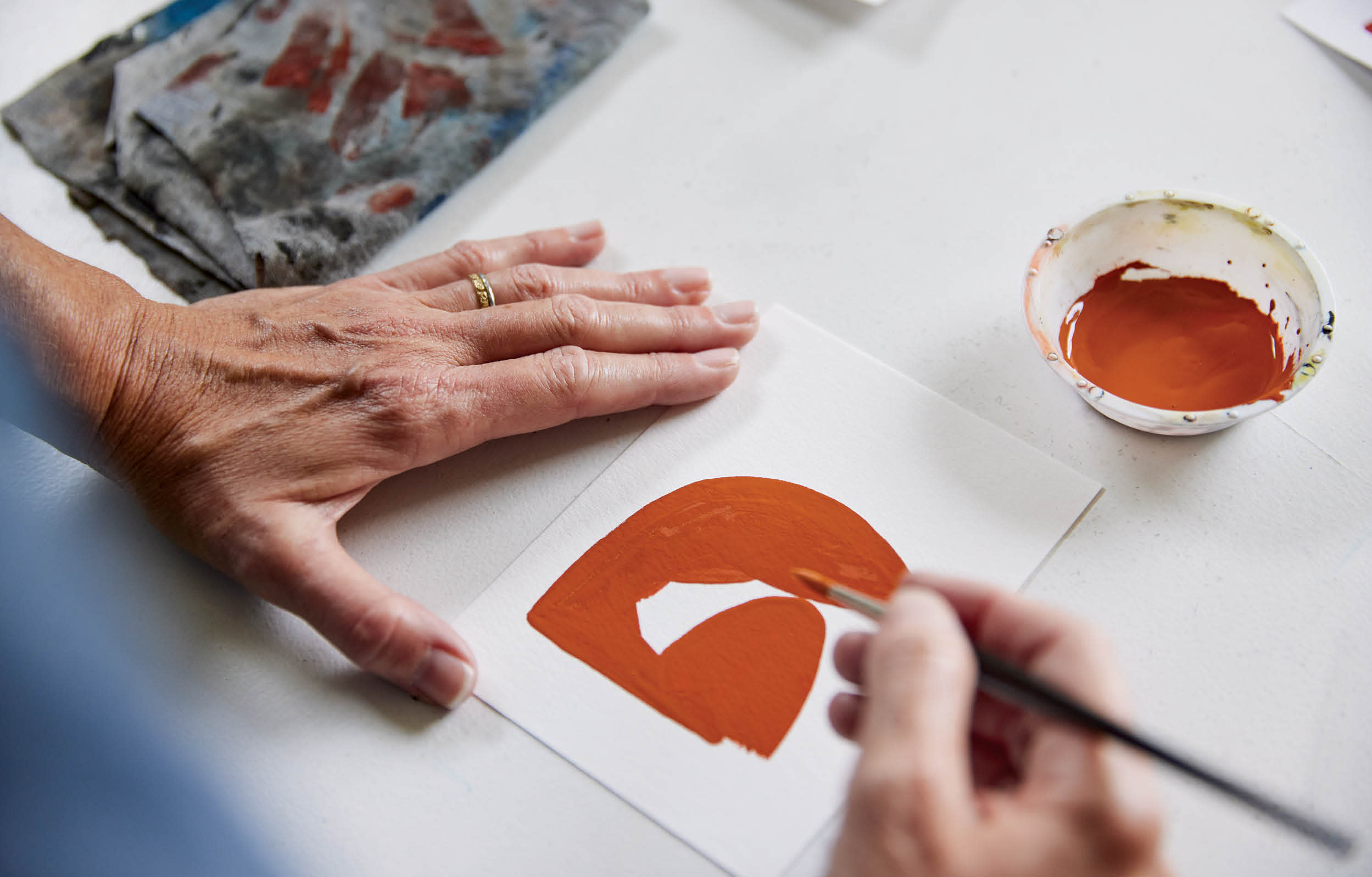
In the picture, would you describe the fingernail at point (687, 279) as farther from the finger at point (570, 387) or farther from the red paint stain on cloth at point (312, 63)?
the red paint stain on cloth at point (312, 63)

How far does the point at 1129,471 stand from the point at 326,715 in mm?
1041

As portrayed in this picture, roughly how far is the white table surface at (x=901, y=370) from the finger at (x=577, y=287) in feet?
0.26

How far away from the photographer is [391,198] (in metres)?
1.43

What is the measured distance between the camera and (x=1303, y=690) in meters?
1.02

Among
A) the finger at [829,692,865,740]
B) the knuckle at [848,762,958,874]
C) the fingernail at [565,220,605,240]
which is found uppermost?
the fingernail at [565,220,605,240]

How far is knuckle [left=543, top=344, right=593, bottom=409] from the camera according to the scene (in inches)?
46.3

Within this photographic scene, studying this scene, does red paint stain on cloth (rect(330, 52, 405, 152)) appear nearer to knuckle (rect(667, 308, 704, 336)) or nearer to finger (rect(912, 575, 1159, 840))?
knuckle (rect(667, 308, 704, 336))

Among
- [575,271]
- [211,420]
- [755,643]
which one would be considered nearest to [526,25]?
[575,271]

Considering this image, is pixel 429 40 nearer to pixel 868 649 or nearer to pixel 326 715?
pixel 326 715

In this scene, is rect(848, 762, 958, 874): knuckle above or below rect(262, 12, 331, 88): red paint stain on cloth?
below

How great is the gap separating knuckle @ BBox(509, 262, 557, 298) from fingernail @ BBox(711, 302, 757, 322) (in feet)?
0.78

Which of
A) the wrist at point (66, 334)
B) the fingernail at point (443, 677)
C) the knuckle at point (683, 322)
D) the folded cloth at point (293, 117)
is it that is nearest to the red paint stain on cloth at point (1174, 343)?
the knuckle at point (683, 322)

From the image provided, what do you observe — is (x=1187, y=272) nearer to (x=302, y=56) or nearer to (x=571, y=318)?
(x=571, y=318)

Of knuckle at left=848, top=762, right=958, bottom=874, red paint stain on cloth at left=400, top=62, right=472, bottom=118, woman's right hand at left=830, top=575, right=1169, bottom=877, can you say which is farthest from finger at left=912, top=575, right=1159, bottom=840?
red paint stain on cloth at left=400, top=62, right=472, bottom=118
